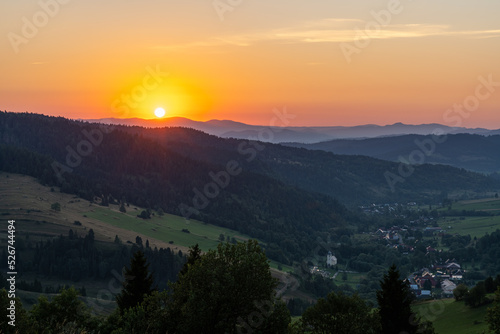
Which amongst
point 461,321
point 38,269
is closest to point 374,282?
point 461,321

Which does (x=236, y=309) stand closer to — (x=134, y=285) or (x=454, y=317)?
(x=134, y=285)

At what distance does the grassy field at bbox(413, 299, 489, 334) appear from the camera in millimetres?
62403

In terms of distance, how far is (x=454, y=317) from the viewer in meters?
69.4

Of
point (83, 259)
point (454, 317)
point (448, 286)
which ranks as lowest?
point (83, 259)

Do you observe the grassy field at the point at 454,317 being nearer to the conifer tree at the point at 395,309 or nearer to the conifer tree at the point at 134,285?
the conifer tree at the point at 395,309

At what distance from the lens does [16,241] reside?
16862 centimetres

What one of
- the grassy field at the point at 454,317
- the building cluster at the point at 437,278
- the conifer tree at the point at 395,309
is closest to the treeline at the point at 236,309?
the conifer tree at the point at 395,309

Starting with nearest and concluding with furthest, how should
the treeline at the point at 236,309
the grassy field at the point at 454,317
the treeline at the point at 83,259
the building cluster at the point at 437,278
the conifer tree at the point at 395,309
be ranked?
the treeline at the point at 236,309 → the conifer tree at the point at 395,309 → the grassy field at the point at 454,317 → the building cluster at the point at 437,278 → the treeline at the point at 83,259

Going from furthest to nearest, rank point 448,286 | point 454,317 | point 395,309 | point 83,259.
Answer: point 83,259 < point 448,286 < point 454,317 < point 395,309

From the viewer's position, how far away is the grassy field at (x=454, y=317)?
62.4 metres

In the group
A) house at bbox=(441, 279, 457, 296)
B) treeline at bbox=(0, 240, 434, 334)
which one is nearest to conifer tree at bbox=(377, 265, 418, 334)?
treeline at bbox=(0, 240, 434, 334)

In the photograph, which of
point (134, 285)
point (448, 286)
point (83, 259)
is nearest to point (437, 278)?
point (448, 286)

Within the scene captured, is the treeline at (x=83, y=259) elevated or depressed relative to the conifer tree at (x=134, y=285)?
depressed

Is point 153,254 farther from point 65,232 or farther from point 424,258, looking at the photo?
point 424,258
